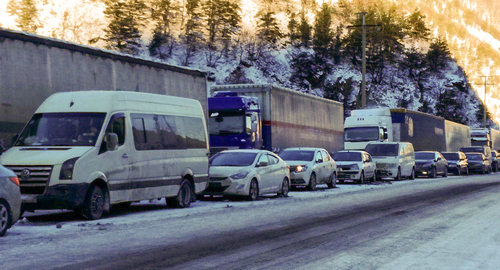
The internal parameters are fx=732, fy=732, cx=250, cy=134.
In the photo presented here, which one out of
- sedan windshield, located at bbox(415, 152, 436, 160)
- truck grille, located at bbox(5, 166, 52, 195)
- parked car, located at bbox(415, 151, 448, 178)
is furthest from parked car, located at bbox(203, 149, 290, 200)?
sedan windshield, located at bbox(415, 152, 436, 160)

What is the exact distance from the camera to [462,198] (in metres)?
20.8

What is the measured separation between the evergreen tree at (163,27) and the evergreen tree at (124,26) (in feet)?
7.62

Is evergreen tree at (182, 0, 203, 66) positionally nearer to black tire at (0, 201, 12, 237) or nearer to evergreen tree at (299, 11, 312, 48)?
evergreen tree at (299, 11, 312, 48)

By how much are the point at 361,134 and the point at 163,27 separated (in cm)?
7900

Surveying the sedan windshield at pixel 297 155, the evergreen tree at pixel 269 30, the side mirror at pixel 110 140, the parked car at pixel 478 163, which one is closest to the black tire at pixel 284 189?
the sedan windshield at pixel 297 155

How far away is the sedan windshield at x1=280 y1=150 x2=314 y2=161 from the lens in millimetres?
25859

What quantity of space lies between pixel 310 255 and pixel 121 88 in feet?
37.2

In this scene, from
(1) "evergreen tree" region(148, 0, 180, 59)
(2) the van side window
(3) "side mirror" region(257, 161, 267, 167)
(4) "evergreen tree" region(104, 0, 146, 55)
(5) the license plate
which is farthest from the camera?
(1) "evergreen tree" region(148, 0, 180, 59)

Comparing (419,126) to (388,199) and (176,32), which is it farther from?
(176,32)

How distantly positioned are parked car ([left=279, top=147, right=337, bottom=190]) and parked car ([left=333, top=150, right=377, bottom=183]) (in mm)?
3294

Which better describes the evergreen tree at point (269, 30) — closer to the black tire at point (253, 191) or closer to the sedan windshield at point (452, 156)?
the sedan windshield at point (452, 156)

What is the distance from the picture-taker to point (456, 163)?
44.8 meters

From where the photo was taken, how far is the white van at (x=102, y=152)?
13.1 m

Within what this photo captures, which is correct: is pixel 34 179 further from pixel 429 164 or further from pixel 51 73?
pixel 429 164
